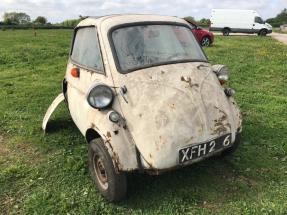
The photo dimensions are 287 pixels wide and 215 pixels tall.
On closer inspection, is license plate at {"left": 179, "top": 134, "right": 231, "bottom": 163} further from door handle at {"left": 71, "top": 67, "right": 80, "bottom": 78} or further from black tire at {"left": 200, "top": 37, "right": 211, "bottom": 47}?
black tire at {"left": 200, "top": 37, "right": 211, "bottom": 47}

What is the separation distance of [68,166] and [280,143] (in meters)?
3.22

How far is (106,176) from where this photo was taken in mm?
4305

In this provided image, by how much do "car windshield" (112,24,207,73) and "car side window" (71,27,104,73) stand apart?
324 mm

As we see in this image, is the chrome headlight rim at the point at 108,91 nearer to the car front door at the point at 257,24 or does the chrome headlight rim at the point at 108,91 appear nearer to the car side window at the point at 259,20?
the car front door at the point at 257,24

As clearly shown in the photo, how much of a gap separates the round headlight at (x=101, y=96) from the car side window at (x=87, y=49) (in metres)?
0.49

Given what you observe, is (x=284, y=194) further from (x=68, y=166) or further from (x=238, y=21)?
(x=238, y=21)

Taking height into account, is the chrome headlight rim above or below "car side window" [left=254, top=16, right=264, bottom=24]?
above

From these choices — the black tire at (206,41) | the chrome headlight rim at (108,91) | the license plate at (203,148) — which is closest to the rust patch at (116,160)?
the chrome headlight rim at (108,91)

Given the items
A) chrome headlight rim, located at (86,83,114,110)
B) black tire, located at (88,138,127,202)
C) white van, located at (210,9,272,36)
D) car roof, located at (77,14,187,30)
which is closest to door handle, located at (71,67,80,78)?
car roof, located at (77,14,187,30)

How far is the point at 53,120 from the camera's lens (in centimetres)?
715

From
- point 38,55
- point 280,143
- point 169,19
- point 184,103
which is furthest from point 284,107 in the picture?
point 38,55

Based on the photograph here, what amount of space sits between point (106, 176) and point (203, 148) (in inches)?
44.0

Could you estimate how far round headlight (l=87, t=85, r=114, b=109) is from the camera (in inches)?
171

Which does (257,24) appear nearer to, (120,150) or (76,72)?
(76,72)
